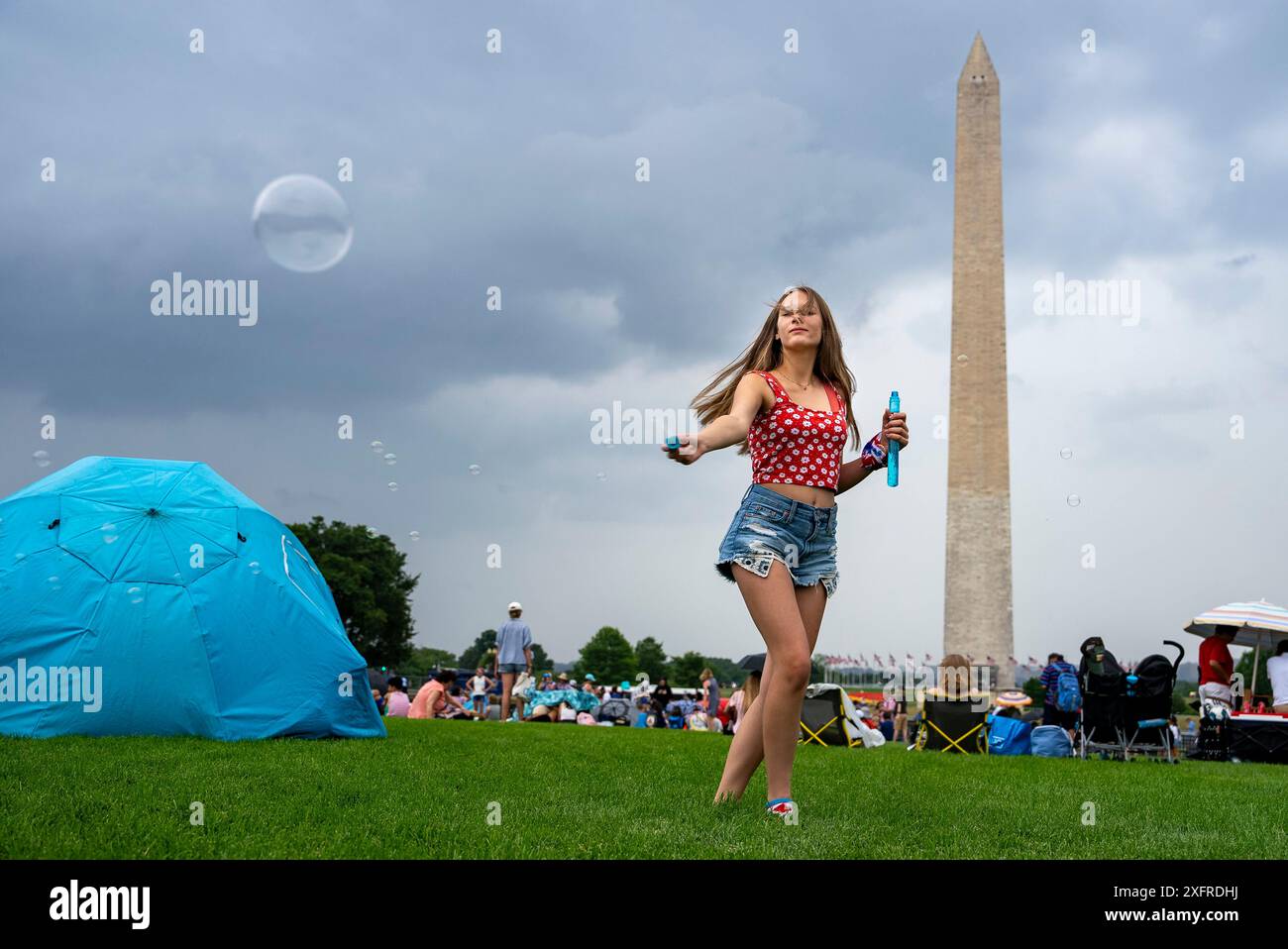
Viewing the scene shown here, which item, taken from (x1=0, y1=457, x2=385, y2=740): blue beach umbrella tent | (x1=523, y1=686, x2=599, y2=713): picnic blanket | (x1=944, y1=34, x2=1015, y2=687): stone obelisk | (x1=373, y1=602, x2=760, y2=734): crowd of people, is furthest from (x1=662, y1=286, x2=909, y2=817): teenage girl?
(x1=944, y1=34, x2=1015, y2=687): stone obelisk

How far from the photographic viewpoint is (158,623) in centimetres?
933

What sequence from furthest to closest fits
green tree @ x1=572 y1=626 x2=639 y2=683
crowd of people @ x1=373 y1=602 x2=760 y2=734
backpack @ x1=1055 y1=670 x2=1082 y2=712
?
green tree @ x1=572 y1=626 x2=639 y2=683
crowd of people @ x1=373 y1=602 x2=760 y2=734
backpack @ x1=1055 y1=670 x2=1082 y2=712

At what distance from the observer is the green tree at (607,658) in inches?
3782

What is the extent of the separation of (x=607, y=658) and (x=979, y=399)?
67455 millimetres

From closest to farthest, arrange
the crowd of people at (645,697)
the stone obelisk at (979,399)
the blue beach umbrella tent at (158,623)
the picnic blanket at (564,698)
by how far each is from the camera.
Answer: the blue beach umbrella tent at (158,623) < the crowd of people at (645,697) < the picnic blanket at (564,698) < the stone obelisk at (979,399)

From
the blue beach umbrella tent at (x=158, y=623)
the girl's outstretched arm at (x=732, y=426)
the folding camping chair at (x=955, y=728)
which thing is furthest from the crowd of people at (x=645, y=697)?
the girl's outstretched arm at (x=732, y=426)

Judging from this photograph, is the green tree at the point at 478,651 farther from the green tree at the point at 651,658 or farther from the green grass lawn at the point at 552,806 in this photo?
the green grass lawn at the point at 552,806

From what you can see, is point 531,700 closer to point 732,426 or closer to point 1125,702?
point 1125,702

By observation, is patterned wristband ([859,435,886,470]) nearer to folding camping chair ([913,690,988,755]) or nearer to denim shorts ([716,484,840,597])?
denim shorts ([716,484,840,597])

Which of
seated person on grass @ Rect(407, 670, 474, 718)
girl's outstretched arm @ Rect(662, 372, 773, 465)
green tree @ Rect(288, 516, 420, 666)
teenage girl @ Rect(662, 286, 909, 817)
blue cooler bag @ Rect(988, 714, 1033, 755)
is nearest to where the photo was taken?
girl's outstretched arm @ Rect(662, 372, 773, 465)

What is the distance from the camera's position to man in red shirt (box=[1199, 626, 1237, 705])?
1505 cm

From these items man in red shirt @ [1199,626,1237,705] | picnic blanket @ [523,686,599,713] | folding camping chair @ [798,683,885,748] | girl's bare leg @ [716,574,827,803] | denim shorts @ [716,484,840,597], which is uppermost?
denim shorts @ [716,484,840,597]

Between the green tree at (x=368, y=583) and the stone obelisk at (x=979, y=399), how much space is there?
36.7m
